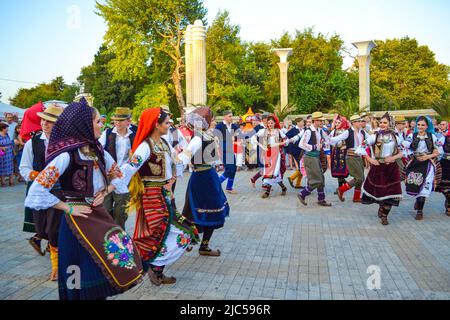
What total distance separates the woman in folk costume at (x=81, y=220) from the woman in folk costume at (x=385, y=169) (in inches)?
201

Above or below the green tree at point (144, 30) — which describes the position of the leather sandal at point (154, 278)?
below

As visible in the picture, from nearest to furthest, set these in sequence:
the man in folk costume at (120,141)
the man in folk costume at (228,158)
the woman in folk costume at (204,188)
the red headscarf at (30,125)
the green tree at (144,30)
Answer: the red headscarf at (30,125), the woman in folk costume at (204,188), the man in folk costume at (120,141), the man in folk costume at (228,158), the green tree at (144,30)

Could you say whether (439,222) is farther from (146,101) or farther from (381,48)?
(381,48)

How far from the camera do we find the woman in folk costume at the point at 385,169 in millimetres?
6734

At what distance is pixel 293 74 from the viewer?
37.9 m

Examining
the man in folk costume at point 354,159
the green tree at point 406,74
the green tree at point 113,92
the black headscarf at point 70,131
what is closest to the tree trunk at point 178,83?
the green tree at point 113,92

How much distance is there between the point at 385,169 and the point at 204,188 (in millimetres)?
3595

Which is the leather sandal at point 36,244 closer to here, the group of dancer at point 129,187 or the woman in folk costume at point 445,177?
the group of dancer at point 129,187

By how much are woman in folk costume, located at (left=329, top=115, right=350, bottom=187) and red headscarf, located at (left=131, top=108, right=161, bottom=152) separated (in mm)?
5911

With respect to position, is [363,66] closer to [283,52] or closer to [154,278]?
[283,52]

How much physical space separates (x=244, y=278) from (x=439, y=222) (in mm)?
4340

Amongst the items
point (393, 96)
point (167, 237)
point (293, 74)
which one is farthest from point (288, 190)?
point (393, 96)

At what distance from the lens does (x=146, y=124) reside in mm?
4023

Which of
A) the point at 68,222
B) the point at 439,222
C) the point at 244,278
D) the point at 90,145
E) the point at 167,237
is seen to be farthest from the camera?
the point at 439,222
